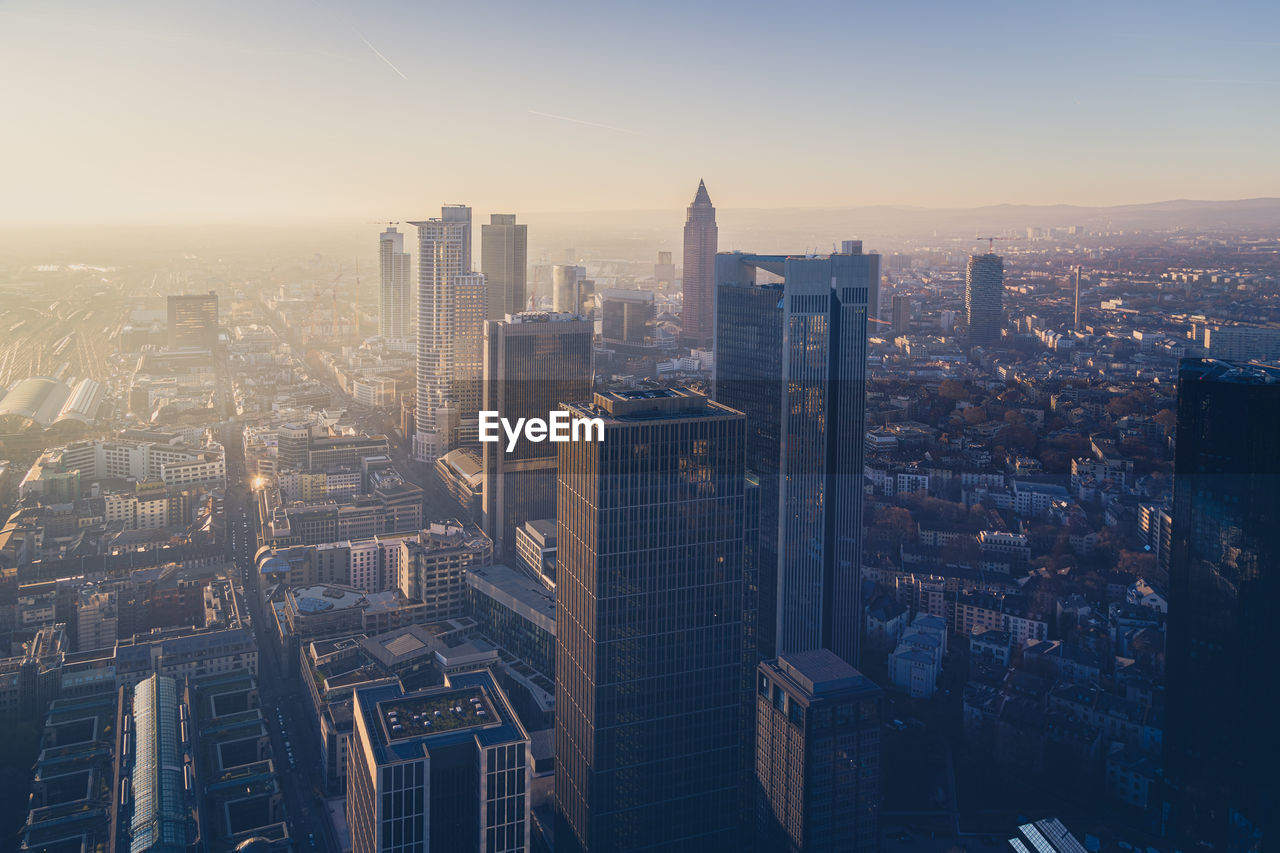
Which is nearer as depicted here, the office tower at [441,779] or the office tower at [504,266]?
the office tower at [441,779]

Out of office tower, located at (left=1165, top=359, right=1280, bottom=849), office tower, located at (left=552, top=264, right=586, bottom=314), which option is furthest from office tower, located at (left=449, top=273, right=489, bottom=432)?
office tower, located at (left=1165, top=359, right=1280, bottom=849)

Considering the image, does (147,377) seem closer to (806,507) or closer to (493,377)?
(493,377)

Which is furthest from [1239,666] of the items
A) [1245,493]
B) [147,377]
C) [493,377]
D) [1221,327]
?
[147,377]

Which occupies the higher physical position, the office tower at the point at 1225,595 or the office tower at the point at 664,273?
the office tower at the point at 664,273

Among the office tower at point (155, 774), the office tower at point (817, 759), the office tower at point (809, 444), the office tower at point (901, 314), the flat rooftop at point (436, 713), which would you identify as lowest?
the office tower at point (155, 774)

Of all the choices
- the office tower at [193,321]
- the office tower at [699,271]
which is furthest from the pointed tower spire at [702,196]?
the office tower at [193,321]

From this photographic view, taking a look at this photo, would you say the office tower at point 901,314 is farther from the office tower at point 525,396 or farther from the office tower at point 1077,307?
the office tower at point 525,396

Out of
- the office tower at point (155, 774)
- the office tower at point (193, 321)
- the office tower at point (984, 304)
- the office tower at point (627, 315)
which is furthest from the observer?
the office tower at point (193, 321)

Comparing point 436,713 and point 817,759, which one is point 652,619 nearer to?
point 436,713

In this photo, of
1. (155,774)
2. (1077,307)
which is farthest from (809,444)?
(1077,307)
